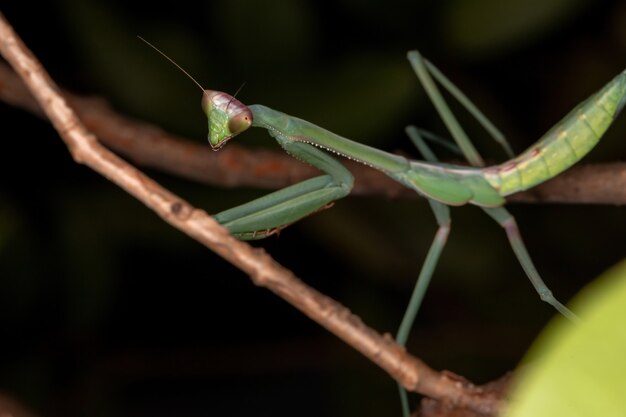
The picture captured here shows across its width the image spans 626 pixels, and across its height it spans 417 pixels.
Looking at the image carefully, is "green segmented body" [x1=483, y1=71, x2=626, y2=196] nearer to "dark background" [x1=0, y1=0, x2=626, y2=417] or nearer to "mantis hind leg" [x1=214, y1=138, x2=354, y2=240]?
"mantis hind leg" [x1=214, y1=138, x2=354, y2=240]

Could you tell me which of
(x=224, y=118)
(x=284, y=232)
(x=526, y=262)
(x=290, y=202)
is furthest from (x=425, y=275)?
(x=284, y=232)

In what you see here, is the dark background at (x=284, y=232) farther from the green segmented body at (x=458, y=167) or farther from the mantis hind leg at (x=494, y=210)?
the green segmented body at (x=458, y=167)

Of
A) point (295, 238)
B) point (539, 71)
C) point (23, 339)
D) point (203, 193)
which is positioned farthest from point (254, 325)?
point (539, 71)

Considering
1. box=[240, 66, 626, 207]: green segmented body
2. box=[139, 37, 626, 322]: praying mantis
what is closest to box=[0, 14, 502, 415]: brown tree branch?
box=[139, 37, 626, 322]: praying mantis

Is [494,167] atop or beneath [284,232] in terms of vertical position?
beneath

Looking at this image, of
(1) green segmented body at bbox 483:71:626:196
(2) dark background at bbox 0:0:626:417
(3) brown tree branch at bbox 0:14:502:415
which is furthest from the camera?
(2) dark background at bbox 0:0:626:417

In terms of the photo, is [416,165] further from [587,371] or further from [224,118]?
[587,371]
